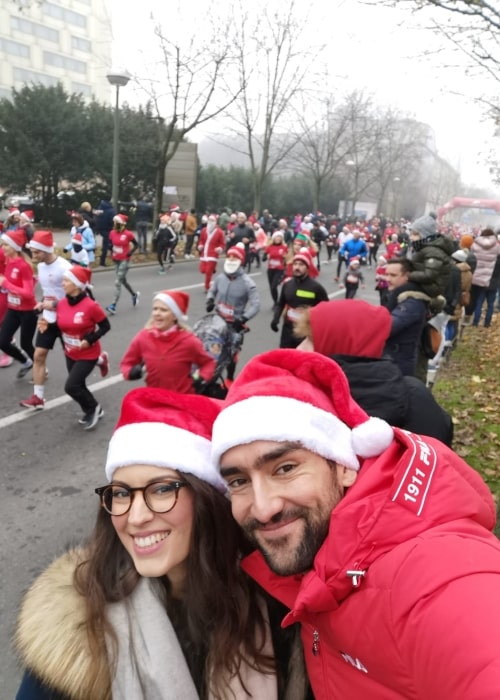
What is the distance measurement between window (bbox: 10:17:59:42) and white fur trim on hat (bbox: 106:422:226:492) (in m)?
74.4

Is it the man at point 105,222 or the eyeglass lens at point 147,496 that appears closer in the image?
the eyeglass lens at point 147,496

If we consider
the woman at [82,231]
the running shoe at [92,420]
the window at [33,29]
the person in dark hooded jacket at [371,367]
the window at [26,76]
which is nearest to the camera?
the person in dark hooded jacket at [371,367]

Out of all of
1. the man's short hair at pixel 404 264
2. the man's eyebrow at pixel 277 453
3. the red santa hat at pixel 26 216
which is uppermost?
the man's short hair at pixel 404 264

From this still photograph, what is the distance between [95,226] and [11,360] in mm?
10907

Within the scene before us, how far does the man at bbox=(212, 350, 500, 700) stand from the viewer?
0.99 m

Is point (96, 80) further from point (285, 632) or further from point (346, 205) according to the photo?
point (285, 632)

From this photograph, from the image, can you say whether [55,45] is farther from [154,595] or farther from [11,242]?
[154,595]

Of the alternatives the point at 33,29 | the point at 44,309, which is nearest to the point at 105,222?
the point at 44,309

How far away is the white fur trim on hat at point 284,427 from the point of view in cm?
141

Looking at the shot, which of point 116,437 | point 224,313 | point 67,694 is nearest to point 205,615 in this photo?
point 67,694

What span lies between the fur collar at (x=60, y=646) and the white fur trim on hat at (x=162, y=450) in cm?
39

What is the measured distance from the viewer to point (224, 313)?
6664 mm

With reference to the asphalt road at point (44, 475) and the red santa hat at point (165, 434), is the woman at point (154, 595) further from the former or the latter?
the asphalt road at point (44, 475)

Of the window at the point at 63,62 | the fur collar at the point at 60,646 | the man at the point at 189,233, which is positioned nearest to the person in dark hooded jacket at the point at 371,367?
the fur collar at the point at 60,646
